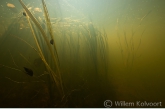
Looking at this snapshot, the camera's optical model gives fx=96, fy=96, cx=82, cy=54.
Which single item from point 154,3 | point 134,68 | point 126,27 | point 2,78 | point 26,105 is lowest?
point 26,105

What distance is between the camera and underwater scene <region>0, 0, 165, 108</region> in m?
1.13

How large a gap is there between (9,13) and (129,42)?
5.16 ft

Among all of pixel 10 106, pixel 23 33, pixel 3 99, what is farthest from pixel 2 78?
pixel 23 33

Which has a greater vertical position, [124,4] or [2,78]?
[124,4]

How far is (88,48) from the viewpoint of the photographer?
1244 mm

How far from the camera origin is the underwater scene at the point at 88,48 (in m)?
1.13

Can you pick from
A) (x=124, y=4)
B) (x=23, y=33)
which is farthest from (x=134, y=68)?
(x=23, y=33)

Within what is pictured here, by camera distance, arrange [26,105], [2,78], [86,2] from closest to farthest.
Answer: [26,105] < [2,78] < [86,2]

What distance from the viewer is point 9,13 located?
4.01ft

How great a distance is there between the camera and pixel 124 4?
129 centimetres

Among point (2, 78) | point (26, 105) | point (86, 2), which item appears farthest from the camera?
point (86, 2)

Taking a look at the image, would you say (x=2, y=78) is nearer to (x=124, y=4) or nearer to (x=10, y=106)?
(x=10, y=106)

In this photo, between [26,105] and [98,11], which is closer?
[26,105]

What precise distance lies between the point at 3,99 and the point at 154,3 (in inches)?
85.2
